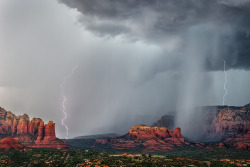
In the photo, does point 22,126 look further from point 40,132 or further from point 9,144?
point 9,144

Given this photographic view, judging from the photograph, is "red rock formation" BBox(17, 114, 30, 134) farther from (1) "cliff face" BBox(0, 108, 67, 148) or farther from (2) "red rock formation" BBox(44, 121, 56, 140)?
(2) "red rock formation" BBox(44, 121, 56, 140)

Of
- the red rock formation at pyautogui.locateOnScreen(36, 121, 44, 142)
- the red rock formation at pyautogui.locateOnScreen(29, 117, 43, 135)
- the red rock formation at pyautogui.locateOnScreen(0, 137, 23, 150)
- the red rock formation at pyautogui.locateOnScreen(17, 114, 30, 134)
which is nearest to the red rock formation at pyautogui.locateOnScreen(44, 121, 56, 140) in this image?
the red rock formation at pyautogui.locateOnScreen(36, 121, 44, 142)

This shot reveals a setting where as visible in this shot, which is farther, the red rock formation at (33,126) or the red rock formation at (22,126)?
the red rock formation at (33,126)

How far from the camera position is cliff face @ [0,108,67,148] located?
180425 mm

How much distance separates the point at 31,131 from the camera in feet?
636

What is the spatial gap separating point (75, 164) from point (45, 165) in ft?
45.4

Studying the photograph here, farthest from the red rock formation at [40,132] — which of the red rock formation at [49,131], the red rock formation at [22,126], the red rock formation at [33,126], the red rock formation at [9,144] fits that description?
the red rock formation at [9,144]

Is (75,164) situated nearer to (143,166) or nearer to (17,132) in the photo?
(143,166)

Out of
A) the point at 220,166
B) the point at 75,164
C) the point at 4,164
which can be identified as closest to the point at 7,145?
the point at 4,164

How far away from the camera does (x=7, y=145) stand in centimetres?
13762

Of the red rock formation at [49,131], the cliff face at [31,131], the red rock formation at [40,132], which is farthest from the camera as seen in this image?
the red rock formation at [49,131]

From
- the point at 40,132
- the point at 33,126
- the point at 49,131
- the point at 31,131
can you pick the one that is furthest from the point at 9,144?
the point at 33,126

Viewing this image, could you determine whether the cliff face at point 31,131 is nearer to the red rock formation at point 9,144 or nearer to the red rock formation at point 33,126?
the red rock formation at point 33,126

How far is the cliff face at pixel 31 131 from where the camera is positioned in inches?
7103
